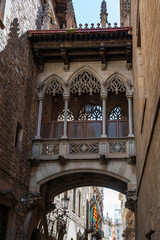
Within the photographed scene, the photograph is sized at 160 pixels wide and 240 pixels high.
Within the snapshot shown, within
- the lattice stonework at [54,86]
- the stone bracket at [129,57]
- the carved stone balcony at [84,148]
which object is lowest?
the carved stone balcony at [84,148]

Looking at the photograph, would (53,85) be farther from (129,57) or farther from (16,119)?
(129,57)

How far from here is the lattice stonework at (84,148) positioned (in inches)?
444

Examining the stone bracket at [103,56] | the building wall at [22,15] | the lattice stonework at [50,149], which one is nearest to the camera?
the building wall at [22,15]

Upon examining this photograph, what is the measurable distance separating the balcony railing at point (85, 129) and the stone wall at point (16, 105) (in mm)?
576

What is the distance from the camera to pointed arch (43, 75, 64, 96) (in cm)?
1239

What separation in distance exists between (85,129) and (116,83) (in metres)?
2.04

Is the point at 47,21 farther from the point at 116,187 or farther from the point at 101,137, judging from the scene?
the point at 116,187

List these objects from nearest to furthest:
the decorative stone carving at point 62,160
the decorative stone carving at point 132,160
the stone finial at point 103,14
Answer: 1. the decorative stone carving at point 132,160
2. the decorative stone carving at point 62,160
3. the stone finial at point 103,14

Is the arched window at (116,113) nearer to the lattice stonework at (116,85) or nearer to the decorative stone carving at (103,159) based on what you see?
the lattice stonework at (116,85)

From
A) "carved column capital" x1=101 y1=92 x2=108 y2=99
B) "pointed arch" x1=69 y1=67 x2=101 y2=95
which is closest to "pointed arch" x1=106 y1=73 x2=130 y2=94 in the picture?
"carved column capital" x1=101 y1=92 x2=108 y2=99

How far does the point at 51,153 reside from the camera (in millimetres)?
11375

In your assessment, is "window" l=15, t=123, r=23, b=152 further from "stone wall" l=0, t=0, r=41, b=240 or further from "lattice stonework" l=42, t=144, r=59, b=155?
"lattice stonework" l=42, t=144, r=59, b=155

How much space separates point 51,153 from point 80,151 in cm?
99

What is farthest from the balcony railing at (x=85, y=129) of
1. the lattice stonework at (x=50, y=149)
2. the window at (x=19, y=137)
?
the window at (x=19, y=137)
